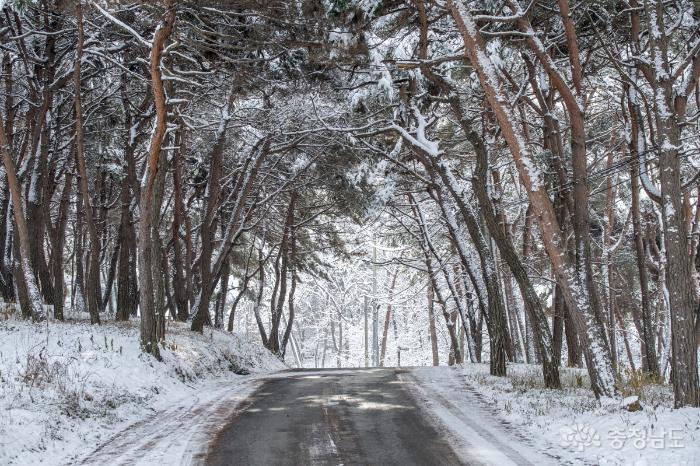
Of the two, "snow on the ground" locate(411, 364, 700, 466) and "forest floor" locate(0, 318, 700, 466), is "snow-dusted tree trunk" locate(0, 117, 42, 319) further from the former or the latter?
"snow on the ground" locate(411, 364, 700, 466)

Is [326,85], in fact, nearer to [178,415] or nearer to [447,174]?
[447,174]

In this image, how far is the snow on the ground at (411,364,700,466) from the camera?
5.84 metres

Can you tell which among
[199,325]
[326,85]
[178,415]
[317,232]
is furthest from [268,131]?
[178,415]

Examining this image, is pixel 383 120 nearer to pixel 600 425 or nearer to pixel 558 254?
pixel 558 254

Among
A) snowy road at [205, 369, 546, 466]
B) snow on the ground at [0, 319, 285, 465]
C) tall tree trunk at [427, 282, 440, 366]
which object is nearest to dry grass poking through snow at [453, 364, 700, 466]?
snowy road at [205, 369, 546, 466]

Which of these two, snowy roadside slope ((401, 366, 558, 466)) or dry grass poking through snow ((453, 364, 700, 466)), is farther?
snowy roadside slope ((401, 366, 558, 466))

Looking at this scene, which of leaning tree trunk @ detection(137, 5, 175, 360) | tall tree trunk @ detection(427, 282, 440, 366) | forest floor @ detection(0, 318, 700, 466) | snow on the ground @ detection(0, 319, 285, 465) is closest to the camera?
forest floor @ detection(0, 318, 700, 466)

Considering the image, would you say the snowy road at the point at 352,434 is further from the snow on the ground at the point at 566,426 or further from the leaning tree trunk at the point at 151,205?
the leaning tree trunk at the point at 151,205

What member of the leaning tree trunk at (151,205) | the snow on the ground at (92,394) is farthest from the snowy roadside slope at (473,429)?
the leaning tree trunk at (151,205)

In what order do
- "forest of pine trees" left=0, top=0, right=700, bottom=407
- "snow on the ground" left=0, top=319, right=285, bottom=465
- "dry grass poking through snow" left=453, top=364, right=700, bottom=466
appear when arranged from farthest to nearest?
"forest of pine trees" left=0, top=0, right=700, bottom=407
"snow on the ground" left=0, top=319, right=285, bottom=465
"dry grass poking through snow" left=453, top=364, right=700, bottom=466

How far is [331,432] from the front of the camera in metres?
7.25

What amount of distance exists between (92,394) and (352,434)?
397 cm

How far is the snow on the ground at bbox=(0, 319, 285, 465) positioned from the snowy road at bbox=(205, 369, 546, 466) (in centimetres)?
58

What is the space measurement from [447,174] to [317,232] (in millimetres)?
12606
